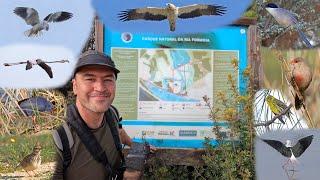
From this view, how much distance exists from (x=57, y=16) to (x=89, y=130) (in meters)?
1.02

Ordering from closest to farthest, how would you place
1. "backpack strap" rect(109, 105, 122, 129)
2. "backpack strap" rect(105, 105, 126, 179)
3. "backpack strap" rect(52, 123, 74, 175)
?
"backpack strap" rect(52, 123, 74, 175)
"backpack strap" rect(105, 105, 126, 179)
"backpack strap" rect(109, 105, 122, 129)

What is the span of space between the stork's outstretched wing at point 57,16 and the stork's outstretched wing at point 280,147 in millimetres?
1864

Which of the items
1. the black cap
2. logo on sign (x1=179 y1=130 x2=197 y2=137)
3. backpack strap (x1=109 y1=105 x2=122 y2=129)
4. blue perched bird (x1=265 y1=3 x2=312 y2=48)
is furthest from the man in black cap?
blue perched bird (x1=265 y1=3 x2=312 y2=48)

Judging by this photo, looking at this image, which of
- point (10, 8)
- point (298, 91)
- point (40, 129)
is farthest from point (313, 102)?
point (10, 8)

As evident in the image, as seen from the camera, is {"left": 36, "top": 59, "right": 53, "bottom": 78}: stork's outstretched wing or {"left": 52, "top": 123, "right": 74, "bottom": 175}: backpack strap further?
{"left": 36, "top": 59, "right": 53, "bottom": 78}: stork's outstretched wing

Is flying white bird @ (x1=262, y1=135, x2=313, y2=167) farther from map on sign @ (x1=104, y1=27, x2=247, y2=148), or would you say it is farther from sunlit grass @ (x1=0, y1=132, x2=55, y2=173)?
sunlit grass @ (x1=0, y1=132, x2=55, y2=173)

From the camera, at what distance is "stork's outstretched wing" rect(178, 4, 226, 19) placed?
4.00 m

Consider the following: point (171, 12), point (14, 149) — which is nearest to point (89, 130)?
point (14, 149)

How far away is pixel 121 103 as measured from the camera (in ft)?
13.5

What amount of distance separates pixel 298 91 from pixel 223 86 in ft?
1.93

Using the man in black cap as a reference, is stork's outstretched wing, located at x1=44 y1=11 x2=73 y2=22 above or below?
above

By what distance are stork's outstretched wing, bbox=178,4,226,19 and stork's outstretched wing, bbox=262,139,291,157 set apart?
3.60 ft

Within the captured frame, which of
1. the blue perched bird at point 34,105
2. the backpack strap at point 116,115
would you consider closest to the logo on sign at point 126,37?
the backpack strap at point 116,115

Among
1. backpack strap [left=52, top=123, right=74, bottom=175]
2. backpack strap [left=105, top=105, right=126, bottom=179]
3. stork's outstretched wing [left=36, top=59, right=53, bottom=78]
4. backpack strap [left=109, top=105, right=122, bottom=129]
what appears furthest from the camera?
stork's outstretched wing [left=36, top=59, right=53, bottom=78]
